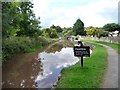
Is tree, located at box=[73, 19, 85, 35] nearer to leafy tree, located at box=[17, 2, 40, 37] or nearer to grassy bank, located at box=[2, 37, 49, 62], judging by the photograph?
leafy tree, located at box=[17, 2, 40, 37]

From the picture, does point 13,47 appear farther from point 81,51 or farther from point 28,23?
point 28,23

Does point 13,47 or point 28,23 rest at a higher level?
point 28,23


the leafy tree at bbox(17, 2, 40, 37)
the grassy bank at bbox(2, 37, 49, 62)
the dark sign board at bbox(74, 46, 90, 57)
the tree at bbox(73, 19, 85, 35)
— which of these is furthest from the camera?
the tree at bbox(73, 19, 85, 35)

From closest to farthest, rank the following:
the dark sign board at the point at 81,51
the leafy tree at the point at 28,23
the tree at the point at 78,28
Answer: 1. the dark sign board at the point at 81,51
2. the leafy tree at the point at 28,23
3. the tree at the point at 78,28

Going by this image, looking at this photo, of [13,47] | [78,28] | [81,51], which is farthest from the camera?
[78,28]

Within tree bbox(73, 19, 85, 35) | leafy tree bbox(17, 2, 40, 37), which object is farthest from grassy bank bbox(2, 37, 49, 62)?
tree bbox(73, 19, 85, 35)

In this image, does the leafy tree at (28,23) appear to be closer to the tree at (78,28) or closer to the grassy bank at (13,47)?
the grassy bank at (13,47)

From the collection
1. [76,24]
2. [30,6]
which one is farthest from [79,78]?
[76,24]

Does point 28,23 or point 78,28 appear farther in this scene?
point 78,28

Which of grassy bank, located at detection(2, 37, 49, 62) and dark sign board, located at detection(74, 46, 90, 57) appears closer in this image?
dark sign board, located at detection(74, 46, 90, 57)

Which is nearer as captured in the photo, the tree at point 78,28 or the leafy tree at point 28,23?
the leafy tree at point 28,23

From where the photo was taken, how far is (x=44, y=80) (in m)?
15.0

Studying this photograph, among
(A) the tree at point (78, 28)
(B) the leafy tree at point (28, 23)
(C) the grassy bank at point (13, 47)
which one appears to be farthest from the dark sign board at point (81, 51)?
(A) the tree at point (78, 28)

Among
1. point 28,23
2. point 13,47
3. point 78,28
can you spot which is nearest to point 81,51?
point 13,47
